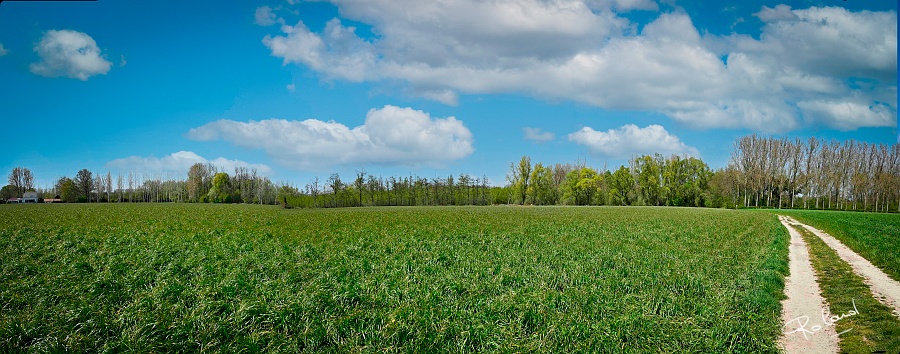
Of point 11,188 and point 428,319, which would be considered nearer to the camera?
point 428,319

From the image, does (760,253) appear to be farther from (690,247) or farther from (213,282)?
(213,282)

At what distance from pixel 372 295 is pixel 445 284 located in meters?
1.76

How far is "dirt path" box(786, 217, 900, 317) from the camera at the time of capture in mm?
10578

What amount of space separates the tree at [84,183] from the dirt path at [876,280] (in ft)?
300

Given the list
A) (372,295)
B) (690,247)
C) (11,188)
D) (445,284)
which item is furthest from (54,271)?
(11,188)

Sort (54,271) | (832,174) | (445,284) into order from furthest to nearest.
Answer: (832,174) → (54,271) → (445,284)

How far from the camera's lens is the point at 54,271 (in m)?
12.8

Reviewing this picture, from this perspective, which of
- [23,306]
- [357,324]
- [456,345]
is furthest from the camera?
[23,306]

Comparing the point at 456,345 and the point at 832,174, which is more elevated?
the point at 832,174

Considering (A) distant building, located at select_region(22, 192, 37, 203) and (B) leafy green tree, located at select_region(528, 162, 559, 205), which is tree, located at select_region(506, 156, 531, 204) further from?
(A) distant building, located at select_region(22, 192, 37, 203)

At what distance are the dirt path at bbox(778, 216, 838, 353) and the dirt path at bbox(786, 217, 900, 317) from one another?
111 centimetres

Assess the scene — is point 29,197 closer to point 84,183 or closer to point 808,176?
point 84,183

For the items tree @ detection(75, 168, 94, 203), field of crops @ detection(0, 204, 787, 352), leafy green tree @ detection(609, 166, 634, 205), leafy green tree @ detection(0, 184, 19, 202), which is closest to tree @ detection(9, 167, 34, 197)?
leafy green tree @ detection(0, 184, 19, 202)

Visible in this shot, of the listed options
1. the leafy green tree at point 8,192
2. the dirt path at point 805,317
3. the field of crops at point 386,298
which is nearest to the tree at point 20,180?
the leafy green tree at point 8,192
